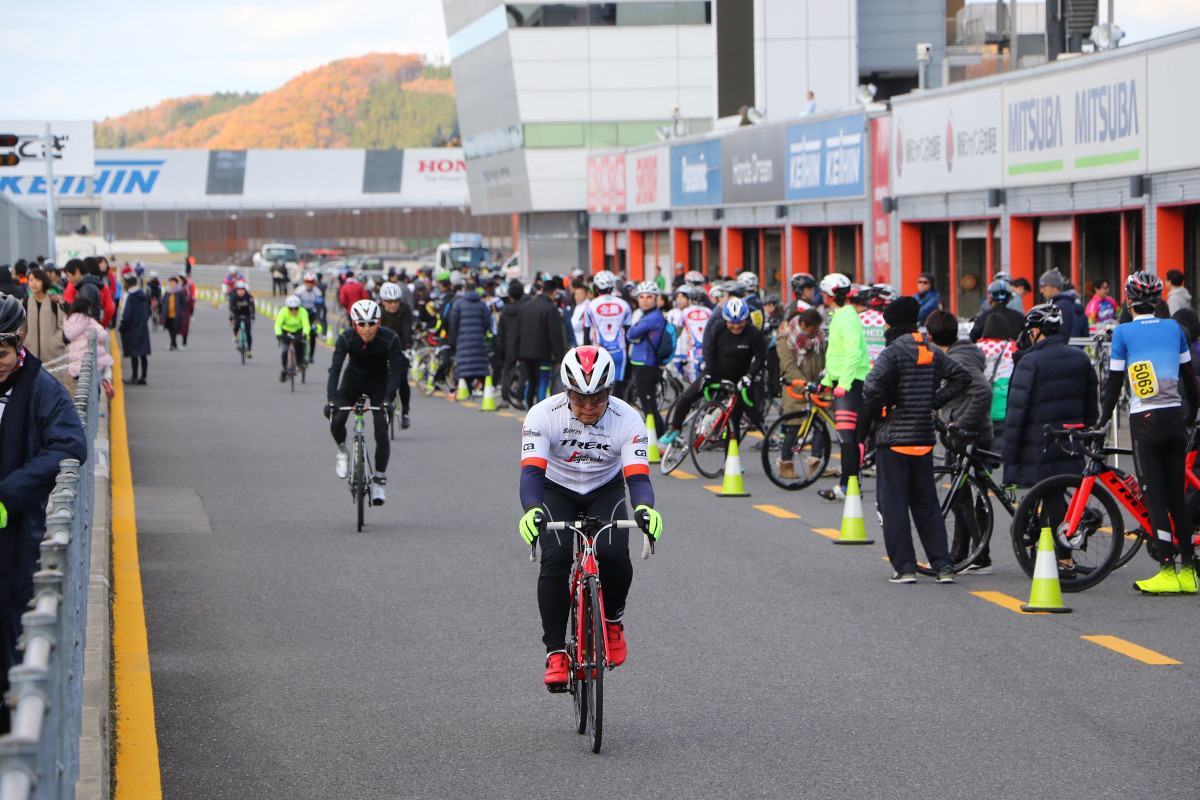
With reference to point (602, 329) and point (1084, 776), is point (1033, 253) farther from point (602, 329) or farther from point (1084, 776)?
point (1084, 776)

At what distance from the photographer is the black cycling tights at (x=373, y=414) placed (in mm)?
12555

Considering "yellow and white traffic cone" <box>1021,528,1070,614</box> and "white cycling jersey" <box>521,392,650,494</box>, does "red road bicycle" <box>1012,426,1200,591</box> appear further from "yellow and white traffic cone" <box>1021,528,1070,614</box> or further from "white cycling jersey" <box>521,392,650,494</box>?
Answer: "white cycling jersey" <box>521,392,650,494</box>

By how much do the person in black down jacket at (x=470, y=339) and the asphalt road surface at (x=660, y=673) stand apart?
10.0 metres

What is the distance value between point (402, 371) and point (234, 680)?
221 inches

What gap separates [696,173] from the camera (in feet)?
134

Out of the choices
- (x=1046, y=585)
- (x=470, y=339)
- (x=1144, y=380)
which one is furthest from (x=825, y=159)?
(x=1046, y=585)

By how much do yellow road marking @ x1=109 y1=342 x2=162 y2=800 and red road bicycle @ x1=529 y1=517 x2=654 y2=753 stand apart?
171 centimetres

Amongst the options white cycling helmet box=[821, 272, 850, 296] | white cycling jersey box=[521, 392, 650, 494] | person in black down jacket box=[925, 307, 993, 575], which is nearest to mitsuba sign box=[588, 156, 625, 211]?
white cycling helmet box=[821, 272, 850, 296]

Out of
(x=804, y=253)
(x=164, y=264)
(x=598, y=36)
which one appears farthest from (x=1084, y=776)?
(x=164, y=264)

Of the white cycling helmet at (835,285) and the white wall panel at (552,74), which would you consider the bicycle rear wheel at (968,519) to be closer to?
the white cycling helmet at (835,285)

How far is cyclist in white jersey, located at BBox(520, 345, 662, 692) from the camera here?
6.51 meters

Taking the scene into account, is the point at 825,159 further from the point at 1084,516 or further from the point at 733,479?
the point at 1084,516

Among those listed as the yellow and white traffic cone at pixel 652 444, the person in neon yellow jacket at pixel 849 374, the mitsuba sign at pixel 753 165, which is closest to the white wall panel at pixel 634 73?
the mitsuba sign at pixel 753 165

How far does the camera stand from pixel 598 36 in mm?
62969
